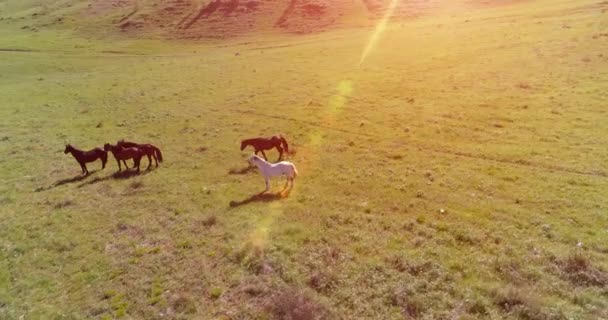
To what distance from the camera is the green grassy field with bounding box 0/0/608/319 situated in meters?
12.5

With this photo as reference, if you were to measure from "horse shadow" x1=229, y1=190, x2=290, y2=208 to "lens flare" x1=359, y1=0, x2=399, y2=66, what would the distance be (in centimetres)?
3342

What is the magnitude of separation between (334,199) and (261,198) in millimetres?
3186

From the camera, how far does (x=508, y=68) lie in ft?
130

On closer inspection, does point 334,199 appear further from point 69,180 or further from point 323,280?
point 69,180

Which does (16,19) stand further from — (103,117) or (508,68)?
(508,68)

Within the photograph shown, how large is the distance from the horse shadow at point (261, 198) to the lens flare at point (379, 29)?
110 feet

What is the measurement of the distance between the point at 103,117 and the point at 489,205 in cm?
3159

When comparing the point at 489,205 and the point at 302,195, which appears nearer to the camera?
the point at 489,205

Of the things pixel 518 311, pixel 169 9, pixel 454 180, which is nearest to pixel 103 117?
pixel 454 180

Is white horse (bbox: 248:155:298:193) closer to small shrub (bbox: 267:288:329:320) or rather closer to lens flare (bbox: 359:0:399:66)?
small shrub (bbox: 267:288:329:320)

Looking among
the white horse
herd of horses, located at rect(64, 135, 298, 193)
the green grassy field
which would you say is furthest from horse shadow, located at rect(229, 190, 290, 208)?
herd of horses, located at rect(64, 135, 298, 193)

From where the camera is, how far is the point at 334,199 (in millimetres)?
18531

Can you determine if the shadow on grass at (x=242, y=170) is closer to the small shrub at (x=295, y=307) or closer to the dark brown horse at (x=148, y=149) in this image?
the dark brown horse at (x=148, y=149)

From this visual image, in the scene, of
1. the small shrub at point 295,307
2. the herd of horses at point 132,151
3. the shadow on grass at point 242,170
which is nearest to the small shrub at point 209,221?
the shadow on grass at point 242,170
